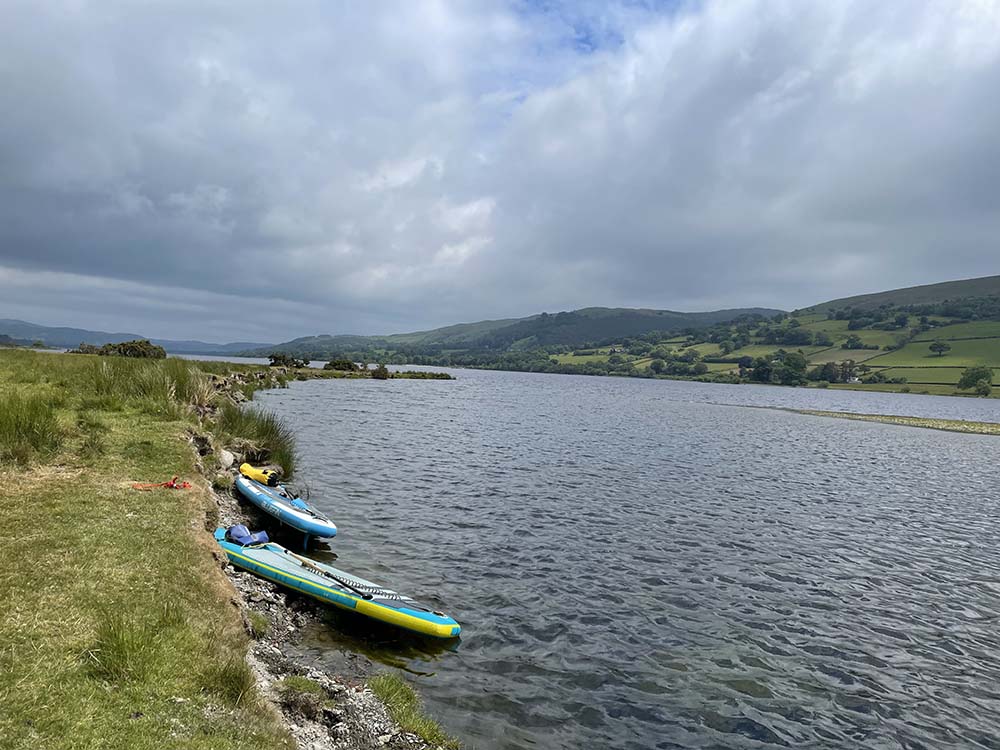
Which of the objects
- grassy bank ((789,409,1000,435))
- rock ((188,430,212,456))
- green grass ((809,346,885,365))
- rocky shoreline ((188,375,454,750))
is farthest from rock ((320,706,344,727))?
green grass ((809,346,885,365))

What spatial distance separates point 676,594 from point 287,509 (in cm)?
1068

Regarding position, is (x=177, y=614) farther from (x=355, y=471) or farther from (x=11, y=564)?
(x=355, y=471)

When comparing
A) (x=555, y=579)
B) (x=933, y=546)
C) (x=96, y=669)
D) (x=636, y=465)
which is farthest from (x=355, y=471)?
(x=933, y=546)

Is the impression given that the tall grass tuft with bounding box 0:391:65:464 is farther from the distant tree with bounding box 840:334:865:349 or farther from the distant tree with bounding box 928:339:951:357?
the distant tree with bounding box 840:334:865:349

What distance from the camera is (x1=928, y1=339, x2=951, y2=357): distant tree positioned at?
161m

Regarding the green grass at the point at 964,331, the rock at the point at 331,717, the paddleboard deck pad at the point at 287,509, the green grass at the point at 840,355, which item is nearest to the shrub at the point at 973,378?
the green grass at the point at 840,355

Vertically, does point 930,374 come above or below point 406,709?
above

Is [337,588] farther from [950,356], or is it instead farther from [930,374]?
[950,356]

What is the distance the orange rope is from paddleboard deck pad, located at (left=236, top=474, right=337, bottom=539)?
3000 mm

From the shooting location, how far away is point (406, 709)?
8.05 meters

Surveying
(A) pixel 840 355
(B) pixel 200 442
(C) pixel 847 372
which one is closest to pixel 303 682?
(B) pixel 200 442

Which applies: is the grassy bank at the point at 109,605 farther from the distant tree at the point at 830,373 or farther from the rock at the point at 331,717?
the distant tree at the point at 830,373

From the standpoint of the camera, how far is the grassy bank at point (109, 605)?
525 cm

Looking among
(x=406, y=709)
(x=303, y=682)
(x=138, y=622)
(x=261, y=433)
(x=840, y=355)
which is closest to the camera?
(x=138, y=622)
